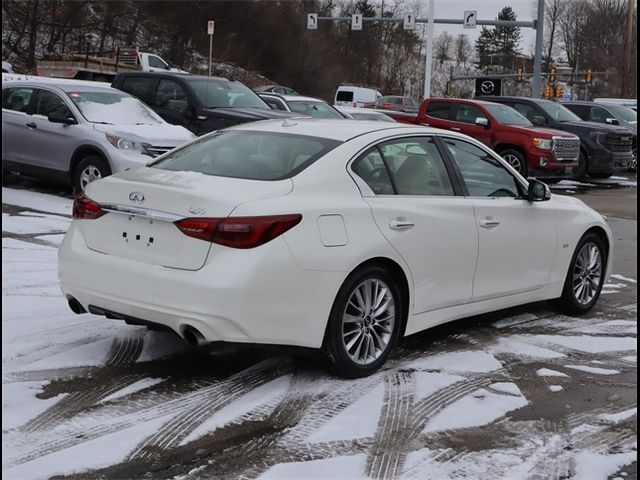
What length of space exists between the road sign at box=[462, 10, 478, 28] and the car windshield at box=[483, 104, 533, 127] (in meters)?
19.7

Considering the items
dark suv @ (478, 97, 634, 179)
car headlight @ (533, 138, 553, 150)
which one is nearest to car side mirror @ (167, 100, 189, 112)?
car headlight @ (533, 138, 553, 150)

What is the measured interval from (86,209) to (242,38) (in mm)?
60542

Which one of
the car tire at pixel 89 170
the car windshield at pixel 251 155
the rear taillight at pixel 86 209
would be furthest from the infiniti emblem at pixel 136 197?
the car tire at pixel 89 170

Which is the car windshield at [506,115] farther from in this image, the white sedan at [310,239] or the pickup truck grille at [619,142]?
the white sedan at [310,239]

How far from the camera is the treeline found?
163ft

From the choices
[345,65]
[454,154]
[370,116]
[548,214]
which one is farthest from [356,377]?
[345,65]

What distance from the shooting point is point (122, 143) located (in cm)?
1145

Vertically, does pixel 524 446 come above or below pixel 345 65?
below

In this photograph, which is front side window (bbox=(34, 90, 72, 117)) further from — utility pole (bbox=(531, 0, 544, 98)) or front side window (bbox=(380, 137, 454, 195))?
A: utility pole (bbox=(531, 0, 544, 98))

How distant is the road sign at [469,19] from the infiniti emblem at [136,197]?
116 feet

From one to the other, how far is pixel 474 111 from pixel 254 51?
4660cm

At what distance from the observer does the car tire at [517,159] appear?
719 inches

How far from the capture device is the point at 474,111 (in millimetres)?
19203

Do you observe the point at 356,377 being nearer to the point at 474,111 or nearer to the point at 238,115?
the point at 238,115
